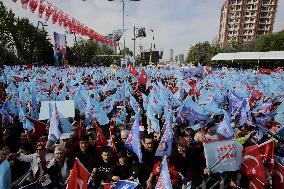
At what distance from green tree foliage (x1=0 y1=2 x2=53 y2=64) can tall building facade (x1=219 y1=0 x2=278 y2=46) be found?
85.6 metres

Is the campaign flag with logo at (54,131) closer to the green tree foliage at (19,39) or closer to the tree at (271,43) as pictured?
the green tree foliage at (19,39)

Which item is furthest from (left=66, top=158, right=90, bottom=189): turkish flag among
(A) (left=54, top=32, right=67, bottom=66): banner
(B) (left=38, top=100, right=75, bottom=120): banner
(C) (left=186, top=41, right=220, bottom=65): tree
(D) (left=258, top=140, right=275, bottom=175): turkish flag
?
(C) (left=186, top=41, right=220, bottom=65): tree

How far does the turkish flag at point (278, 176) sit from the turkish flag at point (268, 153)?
0.26 ft

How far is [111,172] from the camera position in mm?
5273

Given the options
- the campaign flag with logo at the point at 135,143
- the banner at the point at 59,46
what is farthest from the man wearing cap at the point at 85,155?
the banner at the point at 59,46

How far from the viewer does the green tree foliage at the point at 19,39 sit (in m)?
49.2

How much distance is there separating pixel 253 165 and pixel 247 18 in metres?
131

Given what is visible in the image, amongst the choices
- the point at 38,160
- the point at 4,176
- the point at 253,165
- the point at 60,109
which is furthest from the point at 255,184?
the point at 60,109

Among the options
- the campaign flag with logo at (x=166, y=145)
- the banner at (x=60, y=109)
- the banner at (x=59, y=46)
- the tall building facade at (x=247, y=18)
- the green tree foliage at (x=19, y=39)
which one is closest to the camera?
the campaign flag with logo at (x=166, y=145)

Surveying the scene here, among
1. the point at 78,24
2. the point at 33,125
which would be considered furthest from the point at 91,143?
the point at 78,24

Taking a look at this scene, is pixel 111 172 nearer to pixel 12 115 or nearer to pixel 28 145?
pixel 28 145

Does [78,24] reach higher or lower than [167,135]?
higher

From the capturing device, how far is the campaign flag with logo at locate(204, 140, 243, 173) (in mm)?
5223

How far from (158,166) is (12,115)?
5478 millimetres
